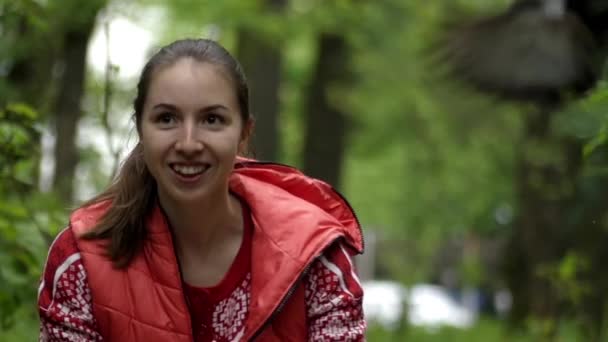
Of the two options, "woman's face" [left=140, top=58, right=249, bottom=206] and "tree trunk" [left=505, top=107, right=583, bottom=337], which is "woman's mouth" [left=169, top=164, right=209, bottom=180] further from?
"tree trunk" [left=505, top=107, right=583, bottom=337]

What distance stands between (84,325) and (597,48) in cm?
632

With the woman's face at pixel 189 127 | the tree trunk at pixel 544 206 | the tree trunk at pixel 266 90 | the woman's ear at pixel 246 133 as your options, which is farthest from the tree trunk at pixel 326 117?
the woman's face at pixel 189 127

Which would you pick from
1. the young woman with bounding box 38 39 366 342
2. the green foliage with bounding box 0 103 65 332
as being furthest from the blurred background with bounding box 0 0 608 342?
the young woman with bounding box 38 39 366 342

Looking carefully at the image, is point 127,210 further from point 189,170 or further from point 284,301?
point 284,301

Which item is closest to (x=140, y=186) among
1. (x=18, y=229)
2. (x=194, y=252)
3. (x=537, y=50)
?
(x=194, y=252)

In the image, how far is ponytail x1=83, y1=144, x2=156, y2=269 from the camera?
3395 mm

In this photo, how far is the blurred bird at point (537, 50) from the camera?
8812mm

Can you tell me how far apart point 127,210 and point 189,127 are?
0.99 ft

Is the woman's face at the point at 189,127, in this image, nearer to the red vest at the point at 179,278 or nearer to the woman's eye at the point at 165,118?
the woman's eye at the point at 165,118

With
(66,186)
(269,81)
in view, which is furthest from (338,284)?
(269,81)

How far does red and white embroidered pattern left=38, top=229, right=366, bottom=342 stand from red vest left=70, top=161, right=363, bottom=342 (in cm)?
3

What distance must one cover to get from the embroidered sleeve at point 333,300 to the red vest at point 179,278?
3 centimetres

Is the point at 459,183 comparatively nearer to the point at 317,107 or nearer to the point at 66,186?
the point at 317,107

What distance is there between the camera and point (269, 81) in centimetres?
1426
